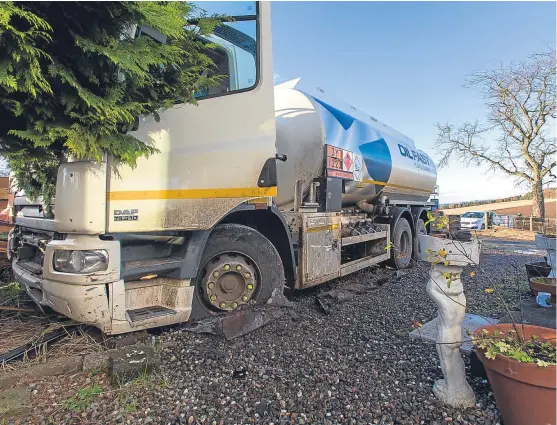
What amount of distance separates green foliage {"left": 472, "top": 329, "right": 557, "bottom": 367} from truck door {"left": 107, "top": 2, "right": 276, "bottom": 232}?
2042 millimetres

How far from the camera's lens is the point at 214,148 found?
3.14 metres

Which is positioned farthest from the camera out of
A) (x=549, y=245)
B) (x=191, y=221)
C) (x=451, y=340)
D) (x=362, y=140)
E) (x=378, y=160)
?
(x=378, y=160)

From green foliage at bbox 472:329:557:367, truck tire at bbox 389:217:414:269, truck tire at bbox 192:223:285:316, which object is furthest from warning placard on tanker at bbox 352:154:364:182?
green foliage at bbox 472:329:557:367

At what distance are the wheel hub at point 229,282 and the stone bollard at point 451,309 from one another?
5.56 feet

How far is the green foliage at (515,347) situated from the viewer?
185cm

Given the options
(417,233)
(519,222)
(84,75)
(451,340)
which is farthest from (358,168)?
(519,222)

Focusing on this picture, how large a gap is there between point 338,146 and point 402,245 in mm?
3365

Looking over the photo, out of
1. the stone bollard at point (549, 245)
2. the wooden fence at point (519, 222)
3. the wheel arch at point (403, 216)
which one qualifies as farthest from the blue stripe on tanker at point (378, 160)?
the wooden fence at point (519, 222)

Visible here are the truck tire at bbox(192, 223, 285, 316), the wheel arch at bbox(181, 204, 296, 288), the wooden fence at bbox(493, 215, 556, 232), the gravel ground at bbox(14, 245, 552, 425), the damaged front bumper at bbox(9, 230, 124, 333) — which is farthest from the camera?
the wooden fence at bbox(493, 215, 556, 232)

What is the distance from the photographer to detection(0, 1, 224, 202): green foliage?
83.0 inches

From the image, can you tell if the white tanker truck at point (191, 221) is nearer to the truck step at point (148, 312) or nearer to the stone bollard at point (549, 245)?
the truck step at point (148, 312)

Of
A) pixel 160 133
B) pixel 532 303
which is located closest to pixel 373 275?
pixel 532 303

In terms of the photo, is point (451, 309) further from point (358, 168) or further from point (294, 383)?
point (358, 168)

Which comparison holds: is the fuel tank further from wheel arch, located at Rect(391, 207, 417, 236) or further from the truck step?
the truck step
